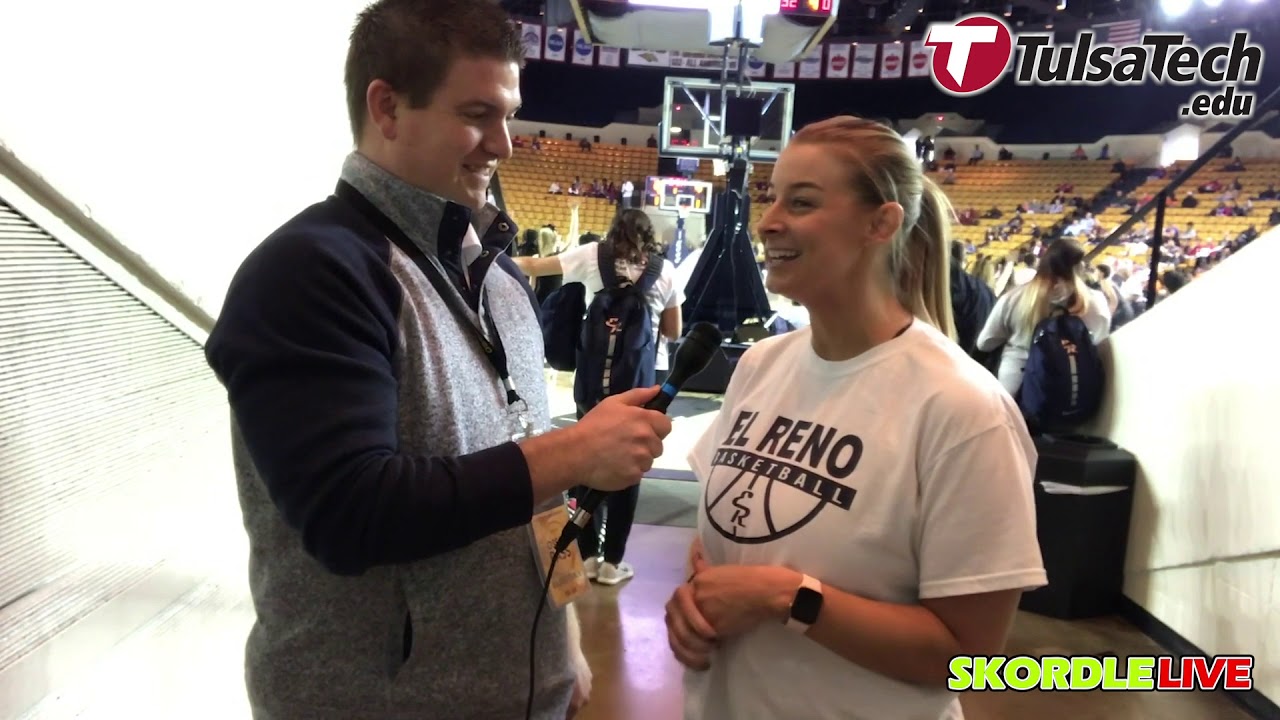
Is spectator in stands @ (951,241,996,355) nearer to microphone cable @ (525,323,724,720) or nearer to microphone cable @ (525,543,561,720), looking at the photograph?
microphone cable @ (525,323,724,720)

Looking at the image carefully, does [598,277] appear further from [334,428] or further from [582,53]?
[582,53]

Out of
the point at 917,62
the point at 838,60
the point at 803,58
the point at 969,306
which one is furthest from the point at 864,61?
the point at 969,306

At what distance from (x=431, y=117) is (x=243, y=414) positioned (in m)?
0.40

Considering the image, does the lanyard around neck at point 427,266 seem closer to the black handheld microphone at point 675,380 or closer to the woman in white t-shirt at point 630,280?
the black handheld microphone at point 675,380

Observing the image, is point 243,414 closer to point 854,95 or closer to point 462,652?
point 462,652

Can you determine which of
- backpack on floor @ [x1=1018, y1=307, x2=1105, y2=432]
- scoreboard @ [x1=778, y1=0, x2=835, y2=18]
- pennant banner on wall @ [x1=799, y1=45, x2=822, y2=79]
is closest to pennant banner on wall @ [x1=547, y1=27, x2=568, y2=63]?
pennant banner on wall @ [x1=799, y1=45, x2=822, y2=79]

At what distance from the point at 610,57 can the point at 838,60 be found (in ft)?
16.9

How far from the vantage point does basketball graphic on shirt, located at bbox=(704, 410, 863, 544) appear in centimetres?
108

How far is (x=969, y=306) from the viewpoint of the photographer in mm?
4441

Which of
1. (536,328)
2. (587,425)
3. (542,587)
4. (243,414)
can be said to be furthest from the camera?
(536,328)

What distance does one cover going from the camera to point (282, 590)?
89cm

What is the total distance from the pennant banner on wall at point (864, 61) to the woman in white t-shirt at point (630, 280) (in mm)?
15405

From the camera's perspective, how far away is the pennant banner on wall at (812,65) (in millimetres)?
17344

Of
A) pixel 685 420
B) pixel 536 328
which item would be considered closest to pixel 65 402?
pixel 536 328
